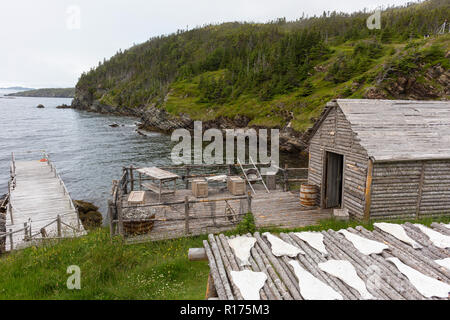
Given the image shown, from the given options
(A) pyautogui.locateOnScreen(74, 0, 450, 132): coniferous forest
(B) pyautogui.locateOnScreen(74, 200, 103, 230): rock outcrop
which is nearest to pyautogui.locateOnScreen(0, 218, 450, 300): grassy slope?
(B) pyautogui.locateOnScreen(74, 200, 103, 230): rock outcrop

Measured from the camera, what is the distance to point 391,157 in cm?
1077

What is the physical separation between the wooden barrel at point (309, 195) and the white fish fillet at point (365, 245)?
24.5 feet

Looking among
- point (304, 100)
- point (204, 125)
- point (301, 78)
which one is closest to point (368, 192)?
point (304, 100)

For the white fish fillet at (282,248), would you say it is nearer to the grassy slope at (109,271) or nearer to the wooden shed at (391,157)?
the grassy slope at (109,271)

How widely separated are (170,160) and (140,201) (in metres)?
27.6

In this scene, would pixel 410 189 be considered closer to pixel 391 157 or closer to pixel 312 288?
pixel 391 157

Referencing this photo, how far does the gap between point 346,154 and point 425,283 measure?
8.35m

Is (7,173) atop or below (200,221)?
below

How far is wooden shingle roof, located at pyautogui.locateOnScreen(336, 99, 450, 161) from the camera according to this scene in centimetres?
1109

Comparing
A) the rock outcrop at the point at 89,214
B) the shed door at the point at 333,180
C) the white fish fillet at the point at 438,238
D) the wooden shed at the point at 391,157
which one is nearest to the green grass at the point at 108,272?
the white fish fillet at the point at 438,238

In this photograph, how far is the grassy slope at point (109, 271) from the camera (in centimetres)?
728
